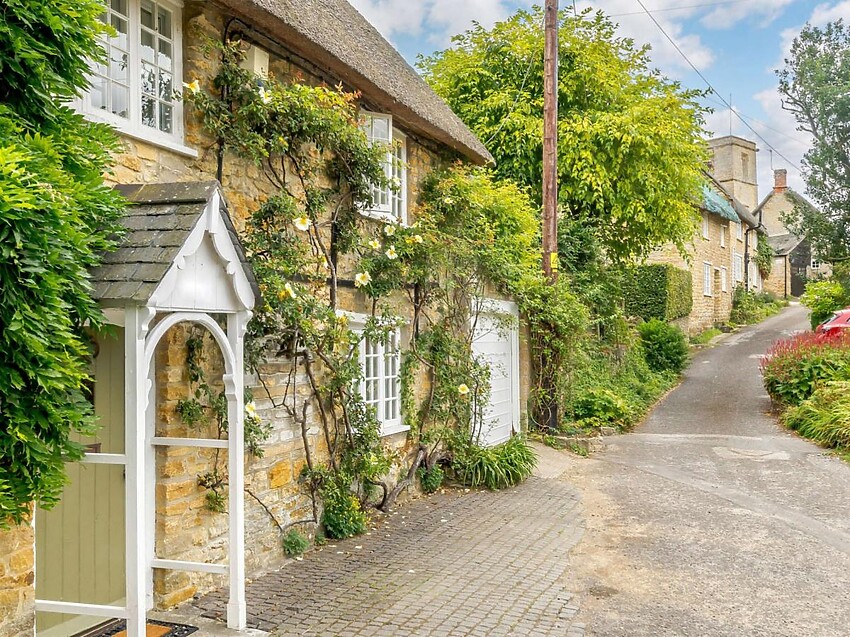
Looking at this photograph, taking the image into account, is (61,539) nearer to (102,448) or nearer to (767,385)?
(102,448)

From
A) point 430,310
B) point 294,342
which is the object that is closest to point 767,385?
point 430,310

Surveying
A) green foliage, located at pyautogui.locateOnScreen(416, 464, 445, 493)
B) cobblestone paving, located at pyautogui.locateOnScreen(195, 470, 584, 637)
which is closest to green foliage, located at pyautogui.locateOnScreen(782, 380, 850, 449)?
cobblestone paving, located at pyautogui.locateOnScreen(195, 470, 584, 637)

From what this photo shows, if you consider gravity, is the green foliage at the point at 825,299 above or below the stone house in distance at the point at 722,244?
below

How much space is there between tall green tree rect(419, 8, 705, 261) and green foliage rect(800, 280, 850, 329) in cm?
773

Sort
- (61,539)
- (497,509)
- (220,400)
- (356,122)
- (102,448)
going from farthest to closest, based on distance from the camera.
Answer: (497,509)
(356,122)
(220,400)
(102,448)
(61,539)

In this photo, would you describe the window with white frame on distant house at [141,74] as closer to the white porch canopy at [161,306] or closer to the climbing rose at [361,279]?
the white porch canopy at [161,306]

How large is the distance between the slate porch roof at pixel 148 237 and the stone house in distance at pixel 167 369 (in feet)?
0.03

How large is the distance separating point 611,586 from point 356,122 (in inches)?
211

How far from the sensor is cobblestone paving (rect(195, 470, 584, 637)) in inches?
212

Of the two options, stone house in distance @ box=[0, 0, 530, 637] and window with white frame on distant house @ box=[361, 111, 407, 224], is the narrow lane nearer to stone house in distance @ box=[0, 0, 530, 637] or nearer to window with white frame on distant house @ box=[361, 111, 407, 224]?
stone house in distance @ box=[0, 0, 530, 637]

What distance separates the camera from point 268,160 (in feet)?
22.5

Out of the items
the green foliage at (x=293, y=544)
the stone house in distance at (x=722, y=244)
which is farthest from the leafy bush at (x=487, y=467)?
the stone house in distance at (x=722, y=244)

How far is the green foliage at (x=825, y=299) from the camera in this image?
2311cm

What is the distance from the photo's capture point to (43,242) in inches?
140
